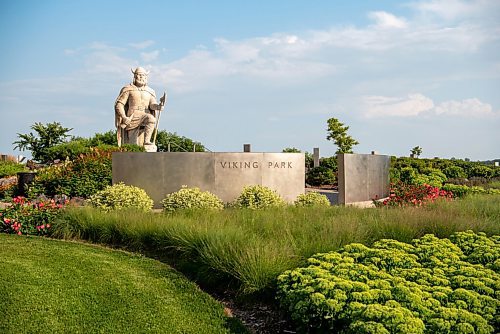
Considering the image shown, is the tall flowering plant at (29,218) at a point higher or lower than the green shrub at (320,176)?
lower

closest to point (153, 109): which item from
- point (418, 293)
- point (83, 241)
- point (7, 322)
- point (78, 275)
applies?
point (83, 241)

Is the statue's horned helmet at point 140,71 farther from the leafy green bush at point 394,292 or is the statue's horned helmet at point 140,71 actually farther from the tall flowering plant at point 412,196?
the leafy green bush at point 394,292

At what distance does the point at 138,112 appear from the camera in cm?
2189

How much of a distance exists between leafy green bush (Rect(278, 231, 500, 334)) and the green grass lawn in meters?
1.01

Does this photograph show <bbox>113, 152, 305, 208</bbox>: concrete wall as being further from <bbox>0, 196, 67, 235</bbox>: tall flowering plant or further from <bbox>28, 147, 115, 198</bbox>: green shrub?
<bbox>28, 147, 115, 198</bbox>: green shrub

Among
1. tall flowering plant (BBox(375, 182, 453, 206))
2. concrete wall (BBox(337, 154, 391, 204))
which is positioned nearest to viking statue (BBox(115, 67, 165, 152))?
concrete wall (BBox(337, 154, 391, 204))

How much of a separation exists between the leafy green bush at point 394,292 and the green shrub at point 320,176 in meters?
19.9

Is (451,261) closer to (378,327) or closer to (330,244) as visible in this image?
(330,244)

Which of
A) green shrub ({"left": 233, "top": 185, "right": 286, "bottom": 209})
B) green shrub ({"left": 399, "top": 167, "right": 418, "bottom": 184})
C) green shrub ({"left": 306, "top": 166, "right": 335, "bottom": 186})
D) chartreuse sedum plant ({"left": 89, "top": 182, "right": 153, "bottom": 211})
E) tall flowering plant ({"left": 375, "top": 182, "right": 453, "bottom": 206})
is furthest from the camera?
green shrub ({"left": 306, "top": 166, "right": 335, "bottom": 186})

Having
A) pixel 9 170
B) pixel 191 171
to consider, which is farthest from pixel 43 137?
pixel 191 171

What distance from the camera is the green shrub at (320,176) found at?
2575cm

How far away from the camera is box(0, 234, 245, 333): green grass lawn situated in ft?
17.5

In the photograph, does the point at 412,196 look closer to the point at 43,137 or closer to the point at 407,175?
the point at 407,175

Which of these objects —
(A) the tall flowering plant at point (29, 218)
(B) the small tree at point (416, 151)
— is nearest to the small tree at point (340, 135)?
(B) the small tree at point (416, 151)
